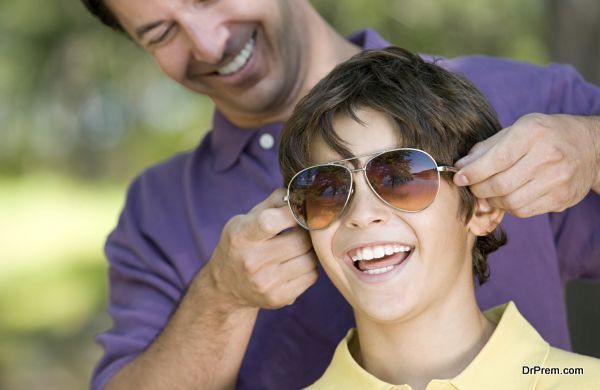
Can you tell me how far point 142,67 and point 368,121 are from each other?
303 inches

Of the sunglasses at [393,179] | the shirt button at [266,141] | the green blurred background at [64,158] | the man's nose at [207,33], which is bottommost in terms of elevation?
the green blurred background at [64,158]

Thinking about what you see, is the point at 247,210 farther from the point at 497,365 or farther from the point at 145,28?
the point at 497,365

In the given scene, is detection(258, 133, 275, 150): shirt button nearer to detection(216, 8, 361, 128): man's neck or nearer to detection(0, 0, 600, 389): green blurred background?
detection(216, 8, 361, 128): man's neck

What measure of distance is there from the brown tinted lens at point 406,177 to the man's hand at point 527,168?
0.06 metres

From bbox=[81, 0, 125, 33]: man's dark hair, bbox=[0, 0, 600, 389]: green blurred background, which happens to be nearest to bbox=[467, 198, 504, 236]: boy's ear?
bbox=[81, 0, 125, 33]: man's dark hair

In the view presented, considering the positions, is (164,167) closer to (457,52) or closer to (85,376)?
(457,52)

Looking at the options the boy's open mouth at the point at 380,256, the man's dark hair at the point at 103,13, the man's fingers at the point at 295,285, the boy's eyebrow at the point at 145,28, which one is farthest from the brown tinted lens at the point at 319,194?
the man's dark hair at the point at 103,13

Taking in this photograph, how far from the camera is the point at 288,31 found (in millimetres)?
3158

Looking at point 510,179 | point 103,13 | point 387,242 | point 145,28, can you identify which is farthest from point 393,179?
point 103,13

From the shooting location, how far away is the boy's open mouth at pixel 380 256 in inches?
87.7

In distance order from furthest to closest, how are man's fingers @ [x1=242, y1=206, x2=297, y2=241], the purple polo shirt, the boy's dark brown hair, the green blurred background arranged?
the green blurred background → the purple polo shirt → man's fingers @ [x1=242, y1=206, x2=297, y2=241] → the boy's dark brown hair

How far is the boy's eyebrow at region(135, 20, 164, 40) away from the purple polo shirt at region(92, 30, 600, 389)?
1.21 ft

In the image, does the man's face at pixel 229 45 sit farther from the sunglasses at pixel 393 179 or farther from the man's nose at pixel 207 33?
the sunglasses at pixel 393 179

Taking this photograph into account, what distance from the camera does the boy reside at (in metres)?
2.21
